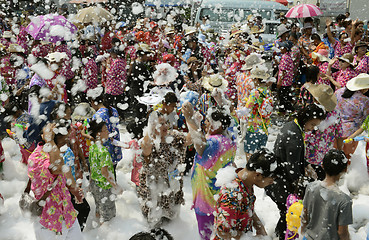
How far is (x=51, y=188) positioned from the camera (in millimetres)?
2906

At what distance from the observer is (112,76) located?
6652 millimetres

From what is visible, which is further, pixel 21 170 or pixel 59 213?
pixel 21 170

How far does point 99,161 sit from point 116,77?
3398mm

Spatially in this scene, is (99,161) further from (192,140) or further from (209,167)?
(209,167)

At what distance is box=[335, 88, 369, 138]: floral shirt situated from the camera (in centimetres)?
462

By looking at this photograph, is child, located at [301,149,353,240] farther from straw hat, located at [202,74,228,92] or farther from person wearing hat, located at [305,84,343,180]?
straw hat, located at [202,74,228,92]

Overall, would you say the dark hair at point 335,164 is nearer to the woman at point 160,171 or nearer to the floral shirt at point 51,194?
the woman at point 160,171

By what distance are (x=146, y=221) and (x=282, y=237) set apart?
1512mm

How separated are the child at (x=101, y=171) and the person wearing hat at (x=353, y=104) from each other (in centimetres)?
317

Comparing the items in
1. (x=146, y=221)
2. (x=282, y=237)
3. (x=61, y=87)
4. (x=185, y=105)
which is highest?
(x=185, y=105)

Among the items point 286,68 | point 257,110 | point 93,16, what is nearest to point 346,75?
point 286,68

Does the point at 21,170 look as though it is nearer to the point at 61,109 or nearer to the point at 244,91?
the point at 61,109

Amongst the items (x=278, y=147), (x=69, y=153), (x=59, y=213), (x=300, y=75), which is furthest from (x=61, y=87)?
(x=300, y=75)

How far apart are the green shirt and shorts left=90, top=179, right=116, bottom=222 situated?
6.9 inches
